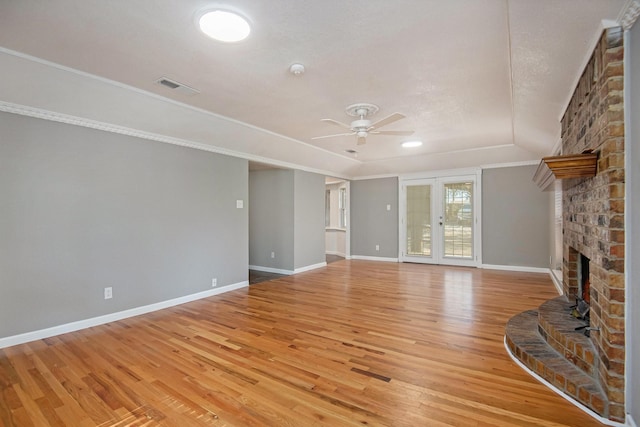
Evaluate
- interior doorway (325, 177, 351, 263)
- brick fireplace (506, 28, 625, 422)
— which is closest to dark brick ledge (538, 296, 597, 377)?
brick fireplace (506, 28, 625, 422)

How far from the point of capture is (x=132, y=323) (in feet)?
11.5

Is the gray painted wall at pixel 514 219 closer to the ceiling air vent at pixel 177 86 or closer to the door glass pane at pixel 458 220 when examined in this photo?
the door glass pane at pixel 458 220

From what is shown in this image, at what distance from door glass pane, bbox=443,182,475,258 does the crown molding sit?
546cm

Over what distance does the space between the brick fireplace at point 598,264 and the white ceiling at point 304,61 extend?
0.31 m

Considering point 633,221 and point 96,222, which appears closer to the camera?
point 633,221

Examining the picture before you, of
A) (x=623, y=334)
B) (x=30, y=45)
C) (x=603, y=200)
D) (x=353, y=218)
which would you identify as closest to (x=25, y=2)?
(x=30, y=45)

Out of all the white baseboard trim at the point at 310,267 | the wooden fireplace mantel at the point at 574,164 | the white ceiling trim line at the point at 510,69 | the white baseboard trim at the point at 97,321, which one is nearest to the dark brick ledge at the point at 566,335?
the wooden fireplace mantel at the point at 574,164

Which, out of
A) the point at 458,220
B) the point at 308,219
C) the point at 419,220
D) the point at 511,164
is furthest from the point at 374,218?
the point at 511,164

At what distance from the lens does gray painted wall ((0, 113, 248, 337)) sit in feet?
9.64

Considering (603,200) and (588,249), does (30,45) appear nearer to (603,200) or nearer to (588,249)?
(603,200)

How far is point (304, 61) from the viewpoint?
8.35 feet

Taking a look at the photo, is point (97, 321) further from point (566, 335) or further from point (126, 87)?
point (566, 335)

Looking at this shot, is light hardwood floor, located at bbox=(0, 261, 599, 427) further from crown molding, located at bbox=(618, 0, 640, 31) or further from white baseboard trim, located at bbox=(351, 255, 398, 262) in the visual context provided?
white baseboard trim, located at bbox=(351, 255, 398, 262)

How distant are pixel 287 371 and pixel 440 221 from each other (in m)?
5.76
